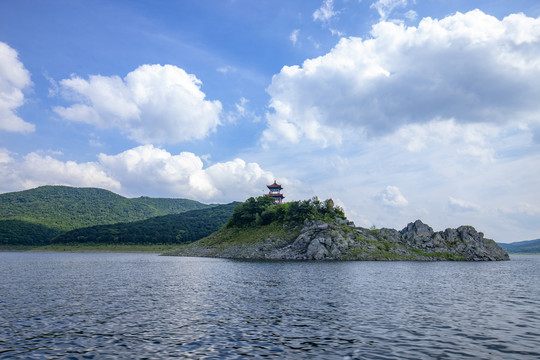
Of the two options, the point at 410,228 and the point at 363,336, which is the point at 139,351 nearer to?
the point at 363,336

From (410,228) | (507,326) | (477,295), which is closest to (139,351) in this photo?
(507,326)

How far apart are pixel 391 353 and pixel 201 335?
572 inches

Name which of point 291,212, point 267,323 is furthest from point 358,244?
point 267,323

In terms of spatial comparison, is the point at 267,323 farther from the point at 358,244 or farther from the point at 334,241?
the point at 358,244

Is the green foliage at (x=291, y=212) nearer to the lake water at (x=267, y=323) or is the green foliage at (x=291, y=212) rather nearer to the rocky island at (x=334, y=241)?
the rocky island at (x=334, y=241)

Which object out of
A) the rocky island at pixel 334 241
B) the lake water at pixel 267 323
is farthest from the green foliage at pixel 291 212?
the lake water at pixel 267 323

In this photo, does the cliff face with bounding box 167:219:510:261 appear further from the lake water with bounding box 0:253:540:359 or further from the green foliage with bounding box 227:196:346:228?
Answer: the lake water with bounding box 0:253:540:359

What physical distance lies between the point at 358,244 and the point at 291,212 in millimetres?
43606

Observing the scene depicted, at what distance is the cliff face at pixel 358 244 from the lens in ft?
471

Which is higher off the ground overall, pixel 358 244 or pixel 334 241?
pixel 334 241

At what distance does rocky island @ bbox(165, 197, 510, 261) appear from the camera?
5684 inches

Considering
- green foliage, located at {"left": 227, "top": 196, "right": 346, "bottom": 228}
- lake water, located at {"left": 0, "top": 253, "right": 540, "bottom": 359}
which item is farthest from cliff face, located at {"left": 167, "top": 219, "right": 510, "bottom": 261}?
lake water, located at {"left": 0, "top": 253, "right": 540, "bottom": 359}

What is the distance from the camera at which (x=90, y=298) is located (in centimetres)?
4400

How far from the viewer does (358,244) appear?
147625 millimetres
